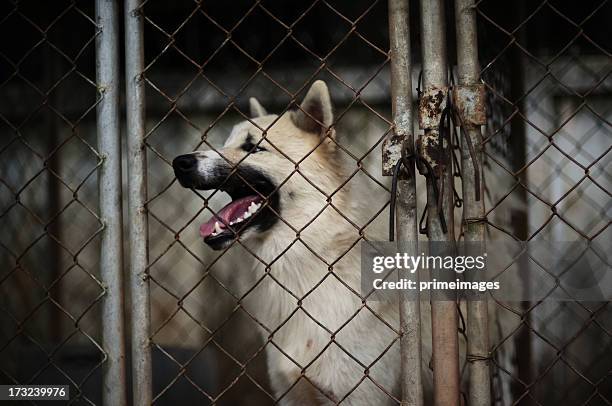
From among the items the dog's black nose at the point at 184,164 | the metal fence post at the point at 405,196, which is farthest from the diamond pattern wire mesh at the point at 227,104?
the metal fence post at the point at 405,196

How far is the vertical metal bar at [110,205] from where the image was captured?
1.83 m

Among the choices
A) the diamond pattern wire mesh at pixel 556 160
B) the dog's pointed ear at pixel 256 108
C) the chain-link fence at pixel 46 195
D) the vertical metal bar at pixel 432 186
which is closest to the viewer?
the vertical metal bar at pixel 432 186

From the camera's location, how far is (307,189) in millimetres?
2668

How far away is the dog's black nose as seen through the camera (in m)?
2.33

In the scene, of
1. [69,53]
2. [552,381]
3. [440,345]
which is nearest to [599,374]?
[552,381]

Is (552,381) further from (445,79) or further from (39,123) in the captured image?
(39,123)

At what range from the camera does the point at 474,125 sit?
163 cm

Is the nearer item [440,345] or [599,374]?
[440,345]

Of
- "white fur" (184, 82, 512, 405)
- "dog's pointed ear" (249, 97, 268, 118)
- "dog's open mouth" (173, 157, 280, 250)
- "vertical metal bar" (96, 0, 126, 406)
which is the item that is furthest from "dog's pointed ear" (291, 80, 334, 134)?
"vertical metal bar" (96, 0, 126, 406)

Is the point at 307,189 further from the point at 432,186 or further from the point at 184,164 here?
the point at 432,186

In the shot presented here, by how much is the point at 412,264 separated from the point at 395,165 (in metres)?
0.27

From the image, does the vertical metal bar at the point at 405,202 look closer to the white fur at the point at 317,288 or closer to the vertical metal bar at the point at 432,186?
the vertical metal bar at the point at 432,186

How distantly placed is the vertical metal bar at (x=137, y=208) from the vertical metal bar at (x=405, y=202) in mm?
744

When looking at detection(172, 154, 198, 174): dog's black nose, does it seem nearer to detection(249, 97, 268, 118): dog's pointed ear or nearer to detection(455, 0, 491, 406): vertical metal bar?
detection(249, 97, 268, 118): dog's pointed ear
